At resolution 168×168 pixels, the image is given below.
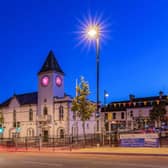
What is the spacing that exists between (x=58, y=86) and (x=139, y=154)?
146 ft

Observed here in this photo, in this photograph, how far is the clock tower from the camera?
66.2 m

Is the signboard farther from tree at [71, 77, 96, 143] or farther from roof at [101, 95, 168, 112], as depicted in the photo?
roof at [101, 95, 168, 112]

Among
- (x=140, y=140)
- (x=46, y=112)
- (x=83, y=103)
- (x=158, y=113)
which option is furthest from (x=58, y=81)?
(x=140, y=140)

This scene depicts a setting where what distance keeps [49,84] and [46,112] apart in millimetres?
5352

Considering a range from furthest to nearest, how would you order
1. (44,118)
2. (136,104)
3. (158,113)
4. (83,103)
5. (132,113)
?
(136,104) < (132,113) < (158,113) < (44,118) < (83,103)

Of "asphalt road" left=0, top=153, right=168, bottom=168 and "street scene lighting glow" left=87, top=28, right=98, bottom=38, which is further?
"street scene lighting glow" left=87, top=28, right=98, bottom=38

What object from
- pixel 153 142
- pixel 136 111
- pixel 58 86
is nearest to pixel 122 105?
pixel 136 111

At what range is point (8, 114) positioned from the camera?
237 ft

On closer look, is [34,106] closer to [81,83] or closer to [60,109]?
[60,109]

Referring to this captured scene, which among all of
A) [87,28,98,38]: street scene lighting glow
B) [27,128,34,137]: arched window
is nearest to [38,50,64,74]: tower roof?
[27,128,34,137]: arched window

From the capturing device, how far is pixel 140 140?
2916 cm

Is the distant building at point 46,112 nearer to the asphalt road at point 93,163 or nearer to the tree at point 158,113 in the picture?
the tree at point 158,113

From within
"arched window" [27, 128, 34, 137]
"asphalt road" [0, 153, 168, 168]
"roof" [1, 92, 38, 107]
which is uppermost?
"roof" [1, 92, 38, 107]

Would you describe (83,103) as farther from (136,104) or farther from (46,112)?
(136,104)
